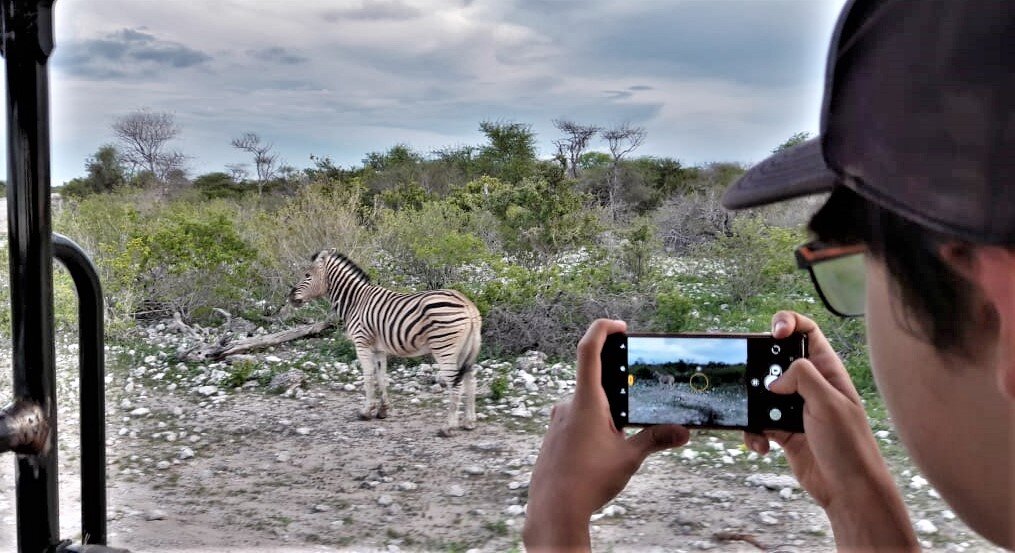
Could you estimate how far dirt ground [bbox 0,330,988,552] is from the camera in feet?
4.48

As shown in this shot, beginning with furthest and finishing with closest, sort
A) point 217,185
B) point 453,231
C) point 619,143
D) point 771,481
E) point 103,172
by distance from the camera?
point 453,231
point 217,185
point 103,172
point 619,143
point 771,481

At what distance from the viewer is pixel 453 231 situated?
1952 millimetres

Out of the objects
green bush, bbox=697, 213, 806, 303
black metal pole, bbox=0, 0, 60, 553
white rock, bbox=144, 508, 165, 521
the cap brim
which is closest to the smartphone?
the cap brim

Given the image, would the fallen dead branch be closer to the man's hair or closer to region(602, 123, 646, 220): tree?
region(602, 123, 646, 220): tree

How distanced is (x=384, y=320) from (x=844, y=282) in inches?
69.7

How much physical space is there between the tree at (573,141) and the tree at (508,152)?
7 cm

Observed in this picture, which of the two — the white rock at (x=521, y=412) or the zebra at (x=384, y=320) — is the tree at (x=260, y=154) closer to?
the zebra at (x=384, y=320)

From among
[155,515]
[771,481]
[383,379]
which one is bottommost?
[155,515]

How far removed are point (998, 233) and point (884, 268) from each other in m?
0.06

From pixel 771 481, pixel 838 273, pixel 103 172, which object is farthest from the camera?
pixel 103 172

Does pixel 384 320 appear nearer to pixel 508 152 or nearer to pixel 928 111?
pixel 508 152

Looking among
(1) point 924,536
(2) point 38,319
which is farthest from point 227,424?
(1) point 924,536

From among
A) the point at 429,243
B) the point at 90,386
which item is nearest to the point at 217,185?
the point at 429,243

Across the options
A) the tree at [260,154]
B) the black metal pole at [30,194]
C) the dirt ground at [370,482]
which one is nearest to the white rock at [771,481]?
the dirt ground at [370,482]
